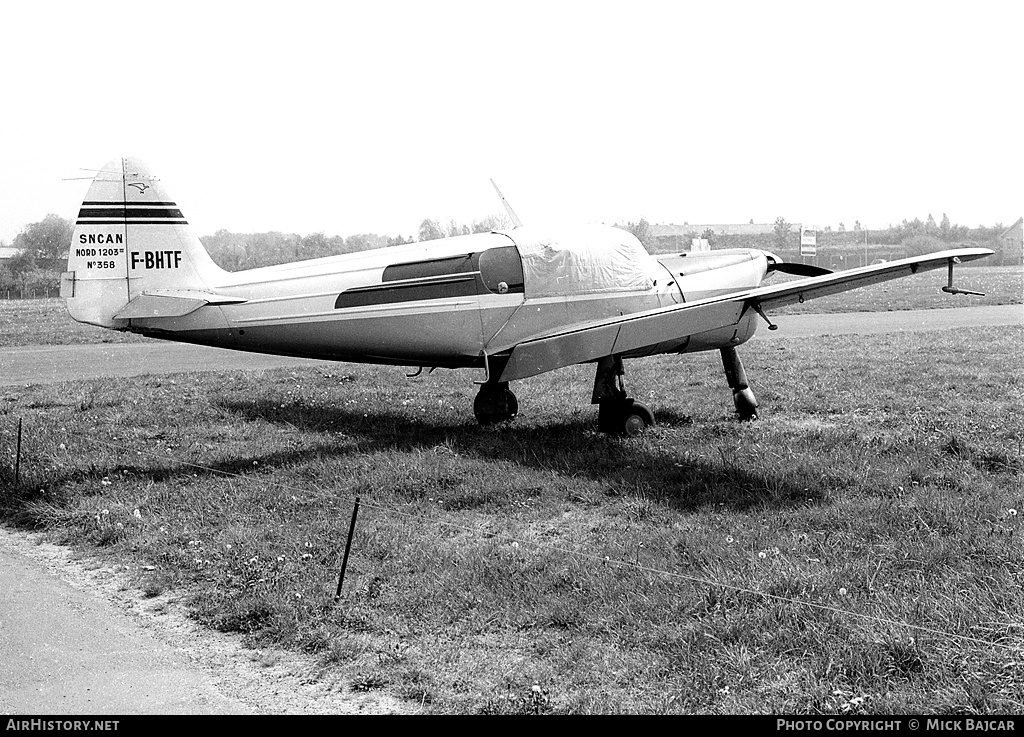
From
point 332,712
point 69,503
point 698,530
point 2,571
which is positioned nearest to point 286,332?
point 69,503

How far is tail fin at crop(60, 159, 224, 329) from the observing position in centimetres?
957

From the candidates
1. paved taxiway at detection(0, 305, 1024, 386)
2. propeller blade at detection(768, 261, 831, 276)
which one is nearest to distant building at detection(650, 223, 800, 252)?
paved taxiway at detection(0, 305, 1024, 386)

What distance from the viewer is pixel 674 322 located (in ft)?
31.8

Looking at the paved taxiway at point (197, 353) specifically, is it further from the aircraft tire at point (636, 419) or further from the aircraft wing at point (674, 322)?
the aircraft tire at point (636, 419)

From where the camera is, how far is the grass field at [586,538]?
4.64 metres

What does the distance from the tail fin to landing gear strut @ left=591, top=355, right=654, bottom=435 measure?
14.2 feet

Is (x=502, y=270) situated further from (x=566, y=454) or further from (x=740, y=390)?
(x=740, y=390)

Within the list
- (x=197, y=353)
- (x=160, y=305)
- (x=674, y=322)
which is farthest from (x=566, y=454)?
(x=197, y=353)

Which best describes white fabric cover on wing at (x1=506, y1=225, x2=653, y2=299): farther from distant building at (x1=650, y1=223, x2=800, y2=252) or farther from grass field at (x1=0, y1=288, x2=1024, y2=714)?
distant building at (x1=650, y1=223, x2=800, y2=252)

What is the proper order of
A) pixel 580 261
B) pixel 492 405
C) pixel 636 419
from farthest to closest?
pixel 492 405
pixel 580 261
pixel 636 419

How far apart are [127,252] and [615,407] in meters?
5.36
